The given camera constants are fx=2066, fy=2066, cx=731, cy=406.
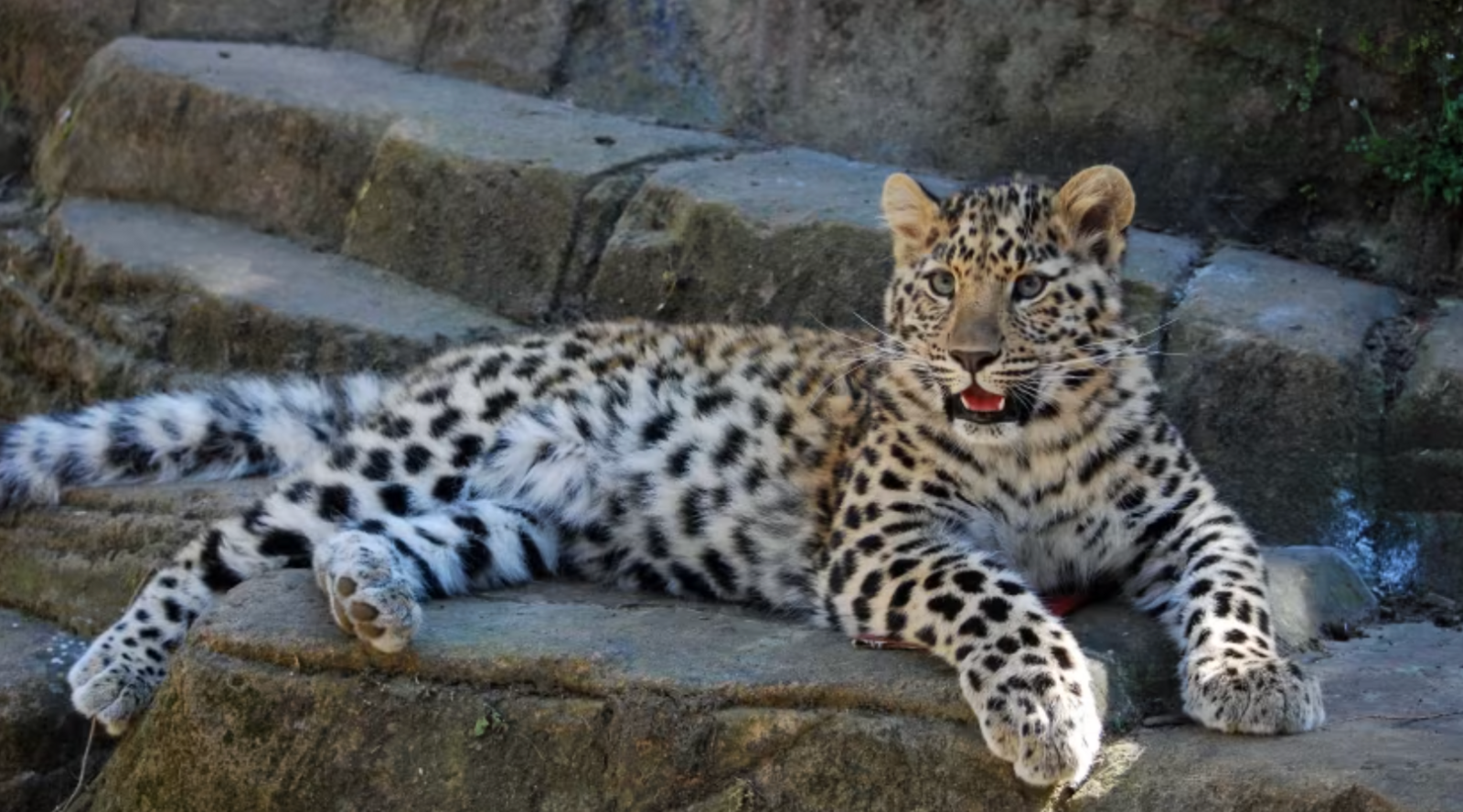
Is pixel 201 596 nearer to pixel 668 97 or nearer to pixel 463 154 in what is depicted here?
pixel 463 154

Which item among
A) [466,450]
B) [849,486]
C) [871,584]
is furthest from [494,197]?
[871,584]

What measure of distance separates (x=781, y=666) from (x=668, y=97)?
4686 millimetres

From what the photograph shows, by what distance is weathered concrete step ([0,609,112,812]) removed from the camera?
656cm

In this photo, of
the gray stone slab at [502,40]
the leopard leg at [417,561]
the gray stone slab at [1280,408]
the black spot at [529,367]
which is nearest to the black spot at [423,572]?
the leopard leg at [417,561]

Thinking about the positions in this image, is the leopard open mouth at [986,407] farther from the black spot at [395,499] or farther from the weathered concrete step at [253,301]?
the weathered concrete step at [253,301]

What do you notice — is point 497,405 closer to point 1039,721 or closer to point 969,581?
point 969,581

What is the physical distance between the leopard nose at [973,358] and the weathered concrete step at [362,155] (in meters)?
2.92

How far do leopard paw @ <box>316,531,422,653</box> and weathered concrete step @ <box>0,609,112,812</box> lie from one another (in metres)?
1.40

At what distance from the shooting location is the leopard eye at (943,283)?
591 centimetres

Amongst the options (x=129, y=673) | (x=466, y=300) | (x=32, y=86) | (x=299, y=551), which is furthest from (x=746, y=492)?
(x=32, y=86)

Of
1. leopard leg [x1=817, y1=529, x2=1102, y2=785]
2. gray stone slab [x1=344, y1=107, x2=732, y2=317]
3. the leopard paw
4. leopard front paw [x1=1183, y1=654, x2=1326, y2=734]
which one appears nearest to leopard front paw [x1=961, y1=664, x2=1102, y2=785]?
leopard leg [x1=817, y1=529, x2=1102, y2=785]

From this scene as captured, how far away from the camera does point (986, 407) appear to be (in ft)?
19.0

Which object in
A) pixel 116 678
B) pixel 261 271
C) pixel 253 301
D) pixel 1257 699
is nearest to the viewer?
pixel 1257 699

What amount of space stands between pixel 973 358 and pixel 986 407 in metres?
0.18
